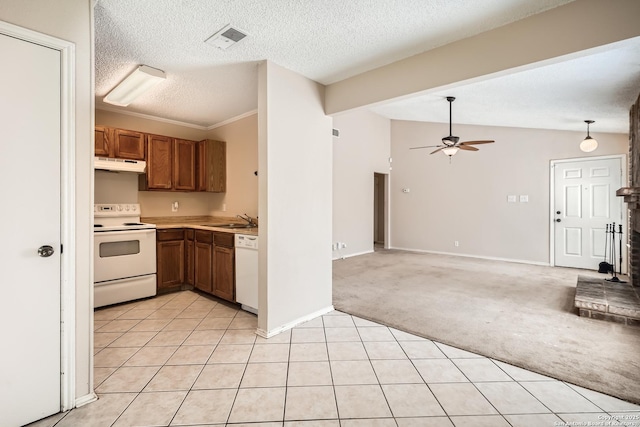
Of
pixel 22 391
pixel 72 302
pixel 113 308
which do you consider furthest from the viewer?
pixel 113 308

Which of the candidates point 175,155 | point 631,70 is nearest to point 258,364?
point 175,155

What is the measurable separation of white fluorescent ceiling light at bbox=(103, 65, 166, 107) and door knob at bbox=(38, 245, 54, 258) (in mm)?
1875

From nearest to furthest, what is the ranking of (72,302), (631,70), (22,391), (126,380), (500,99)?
(22,391) < (72,302) < (126,380) < (631,70) < (500,99)

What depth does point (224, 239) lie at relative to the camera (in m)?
3.44

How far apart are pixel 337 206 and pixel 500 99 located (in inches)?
133

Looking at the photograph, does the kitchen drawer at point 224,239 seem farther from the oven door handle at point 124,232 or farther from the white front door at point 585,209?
the white front door at point 585,209

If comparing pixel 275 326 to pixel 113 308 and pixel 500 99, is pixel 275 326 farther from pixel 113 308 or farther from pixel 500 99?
pixel 500 99

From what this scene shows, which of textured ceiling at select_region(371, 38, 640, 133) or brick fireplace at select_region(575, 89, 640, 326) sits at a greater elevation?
textured ceiling at select_region(371, 38, 640, 133)

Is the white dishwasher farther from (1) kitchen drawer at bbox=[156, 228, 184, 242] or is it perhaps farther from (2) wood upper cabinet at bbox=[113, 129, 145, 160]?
(2) wood upper cabinet at bbox=[113, 129, 145, 160]

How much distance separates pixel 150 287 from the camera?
3.66 m

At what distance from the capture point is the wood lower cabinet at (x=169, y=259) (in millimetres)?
3797

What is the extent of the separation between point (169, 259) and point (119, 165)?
4.35 ft

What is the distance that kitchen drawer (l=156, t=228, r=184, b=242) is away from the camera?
3.80 meters

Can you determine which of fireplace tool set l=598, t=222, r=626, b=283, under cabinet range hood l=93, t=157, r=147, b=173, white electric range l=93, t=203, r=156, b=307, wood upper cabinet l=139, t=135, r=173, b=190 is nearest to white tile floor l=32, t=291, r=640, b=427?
white electric range l=93, t=203, r=156, b=307
